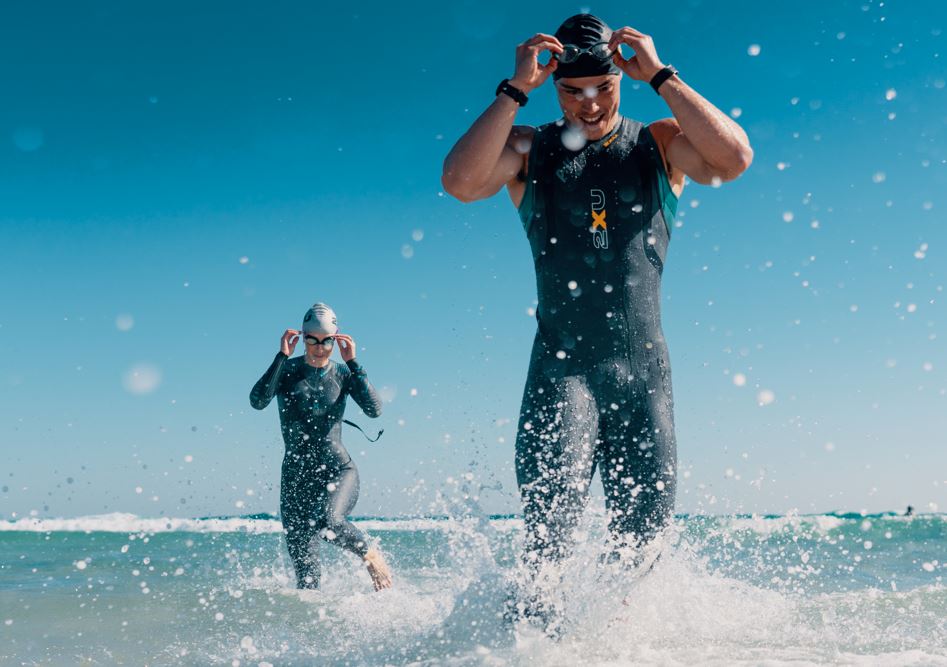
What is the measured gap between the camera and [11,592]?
22.4ft

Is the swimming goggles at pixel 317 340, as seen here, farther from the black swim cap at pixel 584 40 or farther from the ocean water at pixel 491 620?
the black swim cap at pixel 584 40

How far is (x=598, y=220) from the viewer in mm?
2844

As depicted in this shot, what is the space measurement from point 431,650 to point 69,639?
2.56m

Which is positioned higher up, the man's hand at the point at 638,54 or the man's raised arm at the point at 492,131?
the man's hand at the point at 638,54

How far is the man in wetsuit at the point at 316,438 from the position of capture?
232 inches

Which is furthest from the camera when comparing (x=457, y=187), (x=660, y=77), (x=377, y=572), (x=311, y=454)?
(x=311, y=454)

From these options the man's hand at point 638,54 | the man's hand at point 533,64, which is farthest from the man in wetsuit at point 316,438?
the man's hand at point 638,54

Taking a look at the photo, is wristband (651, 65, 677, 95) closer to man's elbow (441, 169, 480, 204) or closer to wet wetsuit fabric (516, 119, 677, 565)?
wet wetsuit fabric (516, 119, 677, 565)

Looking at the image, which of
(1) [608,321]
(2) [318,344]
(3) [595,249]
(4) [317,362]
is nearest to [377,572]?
(4) [317,362]

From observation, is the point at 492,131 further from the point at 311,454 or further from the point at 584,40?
the point at 311,454

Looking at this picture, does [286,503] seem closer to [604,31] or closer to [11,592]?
[11,592]

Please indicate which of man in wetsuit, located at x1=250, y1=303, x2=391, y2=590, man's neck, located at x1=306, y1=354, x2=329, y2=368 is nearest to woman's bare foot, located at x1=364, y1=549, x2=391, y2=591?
man in wetsuit, located at x1=250, y1=303, x2=391, y2=590

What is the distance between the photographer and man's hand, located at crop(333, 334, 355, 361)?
6258 mm

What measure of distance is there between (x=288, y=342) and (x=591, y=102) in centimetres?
388
